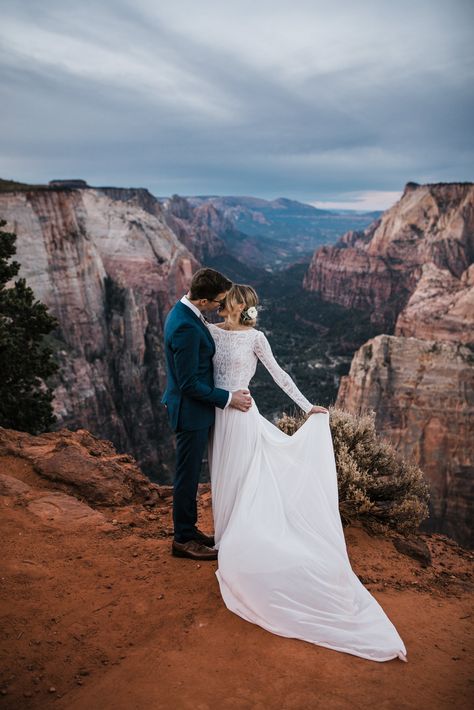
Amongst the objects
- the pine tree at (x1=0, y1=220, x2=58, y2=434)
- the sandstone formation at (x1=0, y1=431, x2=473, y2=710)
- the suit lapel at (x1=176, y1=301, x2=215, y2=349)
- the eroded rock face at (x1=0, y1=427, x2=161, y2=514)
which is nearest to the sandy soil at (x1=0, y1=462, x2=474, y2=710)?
the sandstone formation at (x1=0, y1=431, x2=473, y2=710)

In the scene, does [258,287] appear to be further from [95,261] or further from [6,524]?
[6,524]

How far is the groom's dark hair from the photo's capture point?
3.95m

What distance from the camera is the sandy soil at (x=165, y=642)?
2.82m

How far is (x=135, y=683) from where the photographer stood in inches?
113

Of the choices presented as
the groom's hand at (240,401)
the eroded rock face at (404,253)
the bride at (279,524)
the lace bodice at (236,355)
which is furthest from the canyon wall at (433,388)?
the eroded rock face at (404,253)

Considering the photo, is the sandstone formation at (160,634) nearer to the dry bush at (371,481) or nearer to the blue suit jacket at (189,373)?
the dry bush at (371,481)

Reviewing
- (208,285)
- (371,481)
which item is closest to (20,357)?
(371,481)

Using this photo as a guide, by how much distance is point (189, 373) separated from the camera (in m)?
3.93

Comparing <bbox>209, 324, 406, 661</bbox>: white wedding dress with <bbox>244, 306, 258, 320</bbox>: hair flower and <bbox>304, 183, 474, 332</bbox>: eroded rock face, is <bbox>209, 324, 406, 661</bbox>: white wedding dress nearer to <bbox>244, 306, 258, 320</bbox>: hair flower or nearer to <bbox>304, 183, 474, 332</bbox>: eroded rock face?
<bbox>244, 306, 258, 320</bbox>: hair flower

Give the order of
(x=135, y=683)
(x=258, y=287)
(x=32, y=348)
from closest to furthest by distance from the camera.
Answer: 1. (x=135, y=683)
2. (x=32, y=348)
3. (x=258, y=287)

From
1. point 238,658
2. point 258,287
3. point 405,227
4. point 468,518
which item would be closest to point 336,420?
point 238,658

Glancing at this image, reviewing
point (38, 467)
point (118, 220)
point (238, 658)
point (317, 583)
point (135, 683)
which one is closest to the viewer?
point (135, 683)

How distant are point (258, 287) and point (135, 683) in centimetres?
12278

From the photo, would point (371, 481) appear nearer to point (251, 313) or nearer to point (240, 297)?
point (251, 313)
